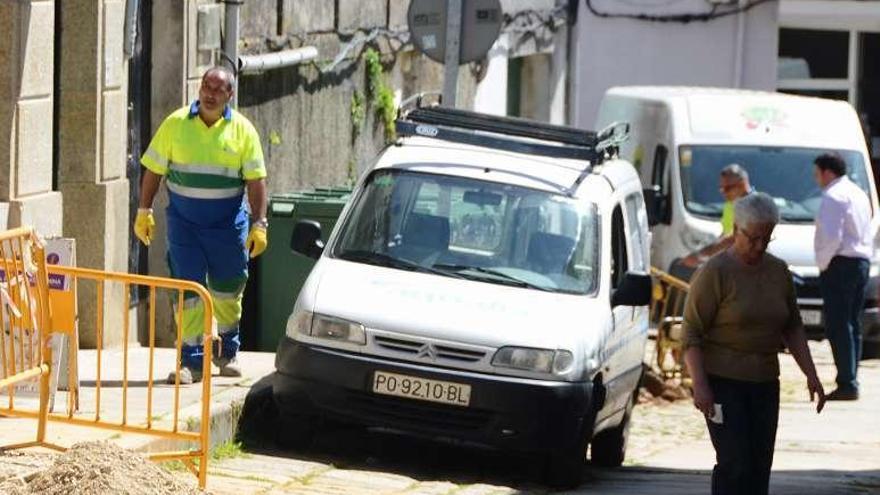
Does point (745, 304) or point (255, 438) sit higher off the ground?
point (745, 304)

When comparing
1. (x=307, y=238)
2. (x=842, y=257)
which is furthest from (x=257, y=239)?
(x=842, y=257)

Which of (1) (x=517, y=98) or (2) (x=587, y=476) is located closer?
(2) (x=587, y=476)

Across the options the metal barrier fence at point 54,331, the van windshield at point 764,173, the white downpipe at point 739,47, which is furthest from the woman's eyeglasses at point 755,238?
the white downpipe at point 739,47

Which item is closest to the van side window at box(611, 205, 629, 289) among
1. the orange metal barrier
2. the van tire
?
the orange metal barrier

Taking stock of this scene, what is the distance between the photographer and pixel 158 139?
37.5 ft

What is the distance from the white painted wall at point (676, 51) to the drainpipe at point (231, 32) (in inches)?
611

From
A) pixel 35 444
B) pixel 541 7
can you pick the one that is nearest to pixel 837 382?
pixel 35 444

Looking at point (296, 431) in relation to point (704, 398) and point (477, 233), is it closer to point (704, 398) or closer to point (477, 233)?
point (477, 233)

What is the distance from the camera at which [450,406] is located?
10.6 metres

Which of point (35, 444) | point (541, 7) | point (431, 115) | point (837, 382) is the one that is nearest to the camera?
point (35, 444)

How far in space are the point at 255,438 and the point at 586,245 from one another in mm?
2089

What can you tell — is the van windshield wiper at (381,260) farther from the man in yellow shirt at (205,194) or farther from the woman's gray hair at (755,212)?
the woman's gray hair at (755,212)

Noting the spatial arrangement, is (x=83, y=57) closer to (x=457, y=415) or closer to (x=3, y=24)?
(x=3, y=24)

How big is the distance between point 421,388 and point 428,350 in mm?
198
